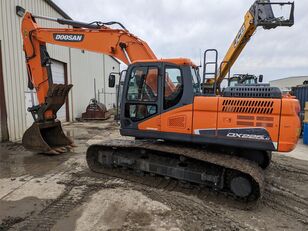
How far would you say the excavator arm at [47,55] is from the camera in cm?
577

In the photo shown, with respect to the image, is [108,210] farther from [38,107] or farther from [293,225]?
[38,107]

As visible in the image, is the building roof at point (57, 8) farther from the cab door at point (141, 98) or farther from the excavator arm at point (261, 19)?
the cab door at point (141, 98)

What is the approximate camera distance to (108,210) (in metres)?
4.00

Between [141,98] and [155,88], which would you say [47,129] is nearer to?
[141,98]

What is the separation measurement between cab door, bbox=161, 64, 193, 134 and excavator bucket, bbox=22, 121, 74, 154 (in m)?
3.53

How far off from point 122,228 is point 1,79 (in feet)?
24.8

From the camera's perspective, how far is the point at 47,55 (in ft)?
22.8

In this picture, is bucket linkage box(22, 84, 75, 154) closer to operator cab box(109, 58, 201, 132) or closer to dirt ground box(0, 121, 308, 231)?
dirt ground box(0, 121, 308, 231)

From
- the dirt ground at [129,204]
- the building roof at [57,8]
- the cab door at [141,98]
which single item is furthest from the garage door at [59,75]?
the cab door at [141,98]

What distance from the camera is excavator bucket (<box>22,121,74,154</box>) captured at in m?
6.77

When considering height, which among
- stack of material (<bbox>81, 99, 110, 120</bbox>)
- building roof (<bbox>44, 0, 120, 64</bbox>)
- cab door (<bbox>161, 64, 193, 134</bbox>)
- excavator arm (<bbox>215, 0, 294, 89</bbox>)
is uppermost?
A: building roof (<bbox>44, 0, 120, 64</bbox>)

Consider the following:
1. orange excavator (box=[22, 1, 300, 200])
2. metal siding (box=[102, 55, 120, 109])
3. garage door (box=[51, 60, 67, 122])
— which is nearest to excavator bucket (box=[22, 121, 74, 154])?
orange excavator (box=[22, 1, 300, 200])

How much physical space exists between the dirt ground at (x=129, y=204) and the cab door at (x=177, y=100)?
1115 mm

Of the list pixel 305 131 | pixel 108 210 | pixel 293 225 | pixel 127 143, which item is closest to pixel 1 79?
pixel 127 143
